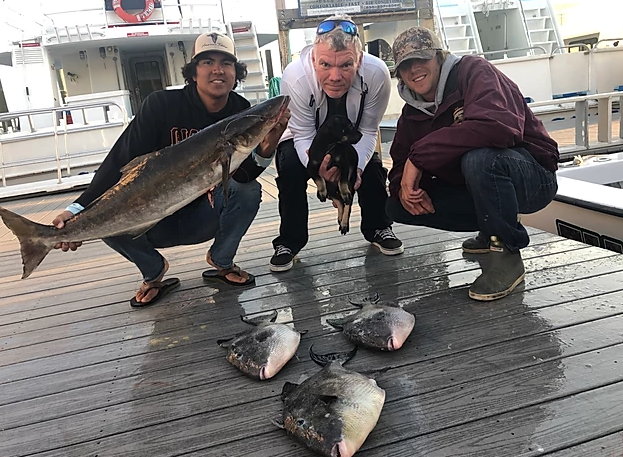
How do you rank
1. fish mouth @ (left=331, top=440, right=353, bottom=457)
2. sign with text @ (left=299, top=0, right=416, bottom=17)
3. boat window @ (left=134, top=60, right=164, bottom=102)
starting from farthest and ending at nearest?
boat window @ (left=134, top=60, right=164, bottom=102) → sign with text @ (left=299, top=0, right=416, bottom=17) → fish mouth @ (left=331, top=440, right=353, bottom=457)

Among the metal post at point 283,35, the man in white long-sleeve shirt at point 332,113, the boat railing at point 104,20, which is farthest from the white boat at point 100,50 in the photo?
the man in white long-sleeve shirt at point 332,113

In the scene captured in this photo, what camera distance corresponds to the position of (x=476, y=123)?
239 centimetres

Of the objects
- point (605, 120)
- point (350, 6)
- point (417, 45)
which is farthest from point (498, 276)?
point (605, 120)

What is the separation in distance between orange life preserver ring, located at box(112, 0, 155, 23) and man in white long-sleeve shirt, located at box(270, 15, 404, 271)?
12.6 meters

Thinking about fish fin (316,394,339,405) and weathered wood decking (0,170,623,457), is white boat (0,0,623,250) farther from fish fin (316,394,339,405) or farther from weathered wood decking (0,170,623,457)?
fish fin (316,394,339,405)

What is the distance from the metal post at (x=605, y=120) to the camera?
7.24m

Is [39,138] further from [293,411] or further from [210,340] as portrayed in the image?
[293,411]

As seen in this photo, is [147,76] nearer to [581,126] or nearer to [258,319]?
[581,126]

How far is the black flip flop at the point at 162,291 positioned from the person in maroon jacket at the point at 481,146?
1.63 m

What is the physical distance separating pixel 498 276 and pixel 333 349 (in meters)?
1.03

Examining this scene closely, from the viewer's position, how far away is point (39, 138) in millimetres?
9586

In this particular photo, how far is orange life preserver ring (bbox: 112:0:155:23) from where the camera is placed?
44.9 feet

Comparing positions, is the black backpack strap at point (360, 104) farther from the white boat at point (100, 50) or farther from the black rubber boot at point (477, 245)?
the white boat at point (100, 50)

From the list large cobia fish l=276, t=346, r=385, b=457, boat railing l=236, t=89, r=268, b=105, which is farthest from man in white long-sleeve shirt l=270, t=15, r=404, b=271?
boat railing l=236, t=89, r=268, b=105
